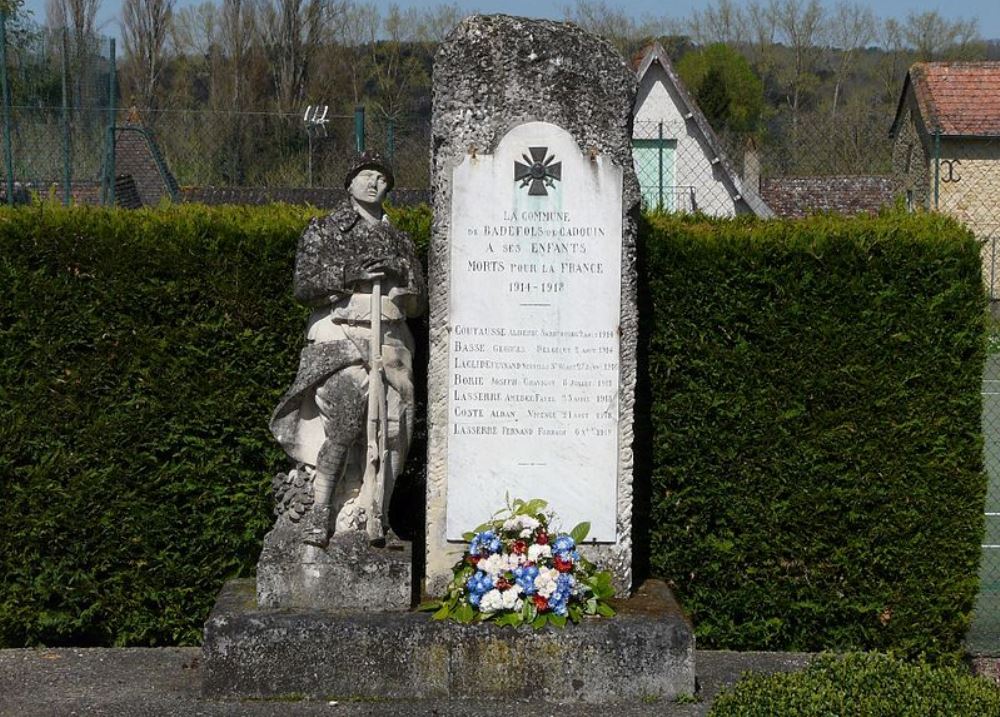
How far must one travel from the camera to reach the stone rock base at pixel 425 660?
6.16 m

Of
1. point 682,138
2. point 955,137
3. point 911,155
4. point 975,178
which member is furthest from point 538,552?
point 911,155

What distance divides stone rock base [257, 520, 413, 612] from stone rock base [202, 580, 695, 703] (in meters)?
0.14

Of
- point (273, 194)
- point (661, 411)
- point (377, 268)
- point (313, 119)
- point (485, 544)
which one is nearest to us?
point (377, 268)

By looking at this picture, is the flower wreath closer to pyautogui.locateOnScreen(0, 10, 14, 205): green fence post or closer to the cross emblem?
the cross emblem

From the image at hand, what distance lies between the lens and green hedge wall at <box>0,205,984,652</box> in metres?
7.24

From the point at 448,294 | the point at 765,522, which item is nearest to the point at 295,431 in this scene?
the point at 448,294

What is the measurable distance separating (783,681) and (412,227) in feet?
11.2

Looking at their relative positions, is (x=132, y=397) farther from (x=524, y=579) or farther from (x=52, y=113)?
(x=52, y=113)

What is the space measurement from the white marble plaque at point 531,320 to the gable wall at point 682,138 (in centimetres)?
1328

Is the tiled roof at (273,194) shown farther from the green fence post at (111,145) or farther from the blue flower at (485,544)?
the blue flower at (485,544)

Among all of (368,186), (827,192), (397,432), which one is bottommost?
(397,432)

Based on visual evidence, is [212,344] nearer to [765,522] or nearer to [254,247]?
[254,247]

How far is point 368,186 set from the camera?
6457 millimetres

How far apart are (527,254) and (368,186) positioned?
0.80m
